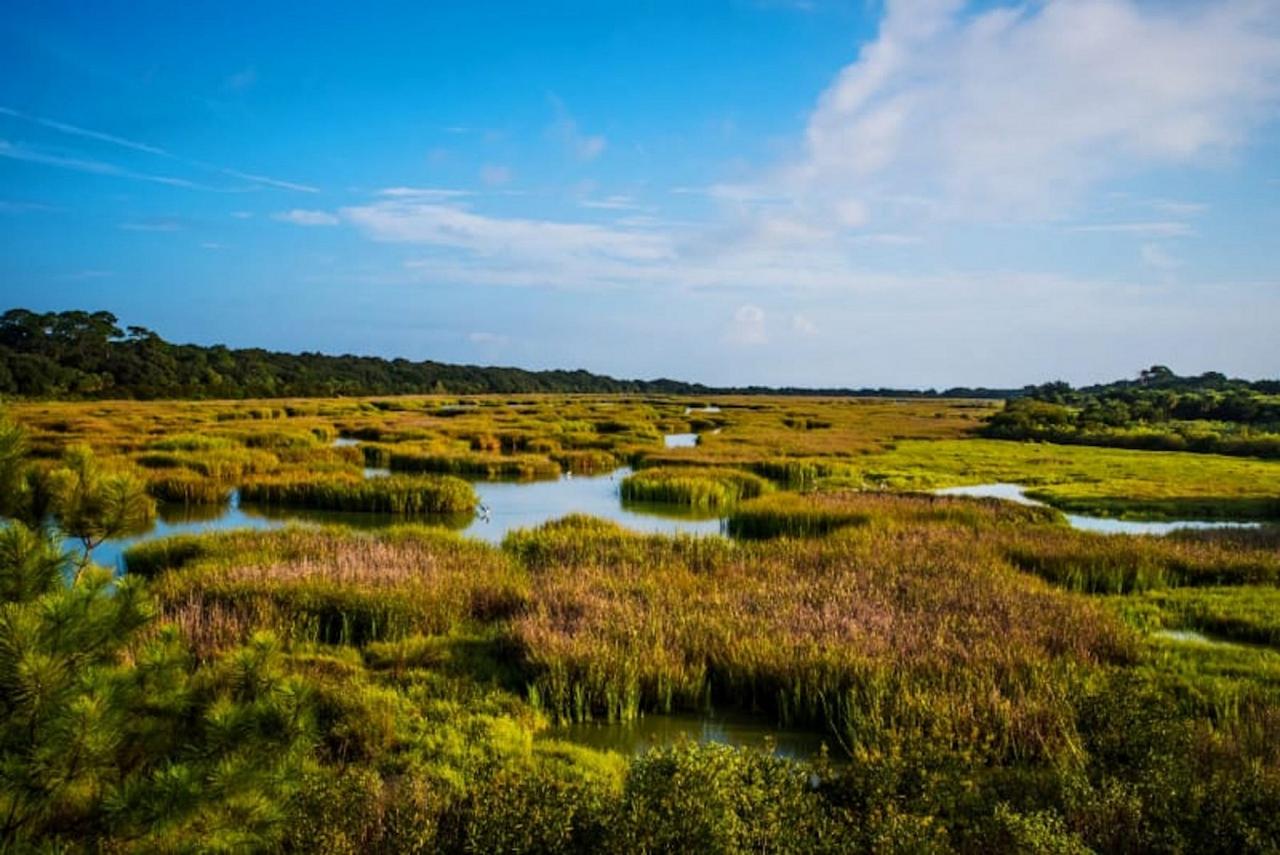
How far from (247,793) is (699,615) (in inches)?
312

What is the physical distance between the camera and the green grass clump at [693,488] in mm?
27938

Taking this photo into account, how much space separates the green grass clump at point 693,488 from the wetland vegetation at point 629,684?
5928mm

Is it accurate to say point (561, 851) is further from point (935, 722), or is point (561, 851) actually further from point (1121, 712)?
point (1121, 712)

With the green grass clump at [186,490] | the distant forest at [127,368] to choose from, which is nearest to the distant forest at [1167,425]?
the green grass clump at [186,490]

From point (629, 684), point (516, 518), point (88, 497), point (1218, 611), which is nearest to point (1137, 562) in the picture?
point (1218, 611)

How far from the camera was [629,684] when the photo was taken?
9.35 meters

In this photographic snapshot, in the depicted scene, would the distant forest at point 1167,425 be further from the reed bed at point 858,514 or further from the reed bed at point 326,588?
the reed bed at point 326,588

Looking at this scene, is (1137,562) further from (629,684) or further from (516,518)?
(516,518)

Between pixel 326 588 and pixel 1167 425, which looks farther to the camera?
pixel 1167 425

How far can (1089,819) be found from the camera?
6.09m

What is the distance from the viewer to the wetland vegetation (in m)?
4.29

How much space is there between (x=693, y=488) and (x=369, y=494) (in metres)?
10.8

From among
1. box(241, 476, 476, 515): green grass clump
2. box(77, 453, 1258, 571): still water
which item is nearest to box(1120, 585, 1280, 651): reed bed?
box(77, 453, 1258, 571): still water

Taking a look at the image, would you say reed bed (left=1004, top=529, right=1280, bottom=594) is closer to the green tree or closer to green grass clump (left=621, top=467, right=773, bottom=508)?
green grass clump (left=621, top=467, right=773, bottom=508)
